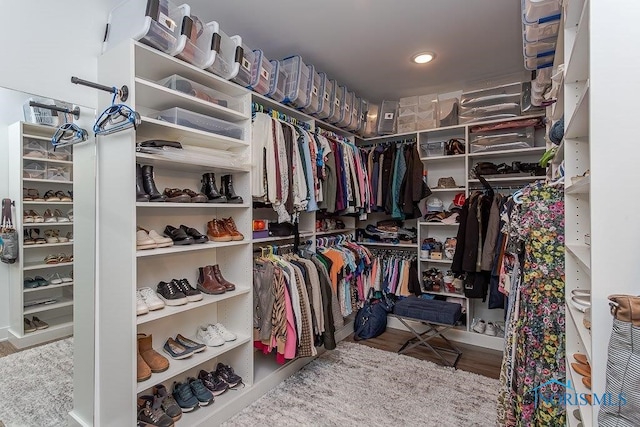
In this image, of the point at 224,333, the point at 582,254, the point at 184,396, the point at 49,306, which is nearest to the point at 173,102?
the point at 49,306

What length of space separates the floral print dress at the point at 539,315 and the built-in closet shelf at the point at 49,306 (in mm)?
2251

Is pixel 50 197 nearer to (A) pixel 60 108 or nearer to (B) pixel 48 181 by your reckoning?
(B) pixel 48 181

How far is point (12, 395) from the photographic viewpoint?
5.13ft

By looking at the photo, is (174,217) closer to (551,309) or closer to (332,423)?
(332,423)

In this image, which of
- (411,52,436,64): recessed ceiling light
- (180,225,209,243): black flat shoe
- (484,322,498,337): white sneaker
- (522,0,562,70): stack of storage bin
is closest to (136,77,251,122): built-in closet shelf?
(180,225,209,243): black flat shoe

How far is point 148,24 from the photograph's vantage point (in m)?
1.58

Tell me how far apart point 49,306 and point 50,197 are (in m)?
0.56

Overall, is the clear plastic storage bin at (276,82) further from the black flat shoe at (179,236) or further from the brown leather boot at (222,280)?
the brown leather boot at (222,280)

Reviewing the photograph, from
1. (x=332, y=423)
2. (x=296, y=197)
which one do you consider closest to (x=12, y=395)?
(x=332, y=423)

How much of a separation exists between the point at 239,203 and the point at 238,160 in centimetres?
28

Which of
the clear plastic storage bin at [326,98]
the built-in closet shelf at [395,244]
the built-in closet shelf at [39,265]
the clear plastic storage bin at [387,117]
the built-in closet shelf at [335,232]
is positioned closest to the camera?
the built-in closet shelf at [39,265]

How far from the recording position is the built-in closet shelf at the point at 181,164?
66.4 inches

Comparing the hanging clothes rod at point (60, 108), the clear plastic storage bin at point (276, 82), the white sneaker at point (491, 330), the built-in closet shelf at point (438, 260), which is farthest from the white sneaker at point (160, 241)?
the white sneaker at point (491, 330)

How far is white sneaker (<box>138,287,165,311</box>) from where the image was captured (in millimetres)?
1730
